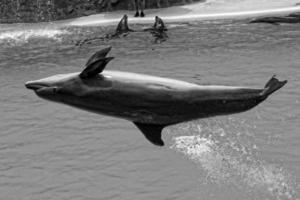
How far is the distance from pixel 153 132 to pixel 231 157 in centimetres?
666

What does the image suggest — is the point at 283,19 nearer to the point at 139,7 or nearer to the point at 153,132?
the point at 139,7

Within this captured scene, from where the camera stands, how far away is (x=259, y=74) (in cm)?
1584

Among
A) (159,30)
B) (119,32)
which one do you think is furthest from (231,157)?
(119,32)

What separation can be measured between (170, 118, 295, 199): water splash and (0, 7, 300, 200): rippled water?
0.02 metres

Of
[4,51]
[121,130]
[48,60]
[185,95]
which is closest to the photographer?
[185,95]

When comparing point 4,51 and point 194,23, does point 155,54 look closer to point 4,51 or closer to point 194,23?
point 194,23

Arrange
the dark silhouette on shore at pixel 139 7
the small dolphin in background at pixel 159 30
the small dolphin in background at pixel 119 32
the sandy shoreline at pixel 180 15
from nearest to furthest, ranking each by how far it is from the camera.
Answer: the small dolphin in background at pixel 159 30, the small dolphin in background at pixel 119 32, the sandy shoreline at pixel 180 15, the dark silhouette on shore at pixel 139 7

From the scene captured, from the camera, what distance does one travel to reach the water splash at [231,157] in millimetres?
9711

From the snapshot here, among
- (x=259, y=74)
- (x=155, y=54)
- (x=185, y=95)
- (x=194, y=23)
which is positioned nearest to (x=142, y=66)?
(x=155, y=54)

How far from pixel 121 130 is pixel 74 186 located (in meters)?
2.75

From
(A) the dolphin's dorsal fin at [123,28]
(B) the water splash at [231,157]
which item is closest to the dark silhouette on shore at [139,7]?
(A) the dolphin's dorsal fin at [123,28]

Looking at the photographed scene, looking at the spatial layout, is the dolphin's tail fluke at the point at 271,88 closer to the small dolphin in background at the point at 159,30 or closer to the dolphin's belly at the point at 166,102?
the dolphin's belly at the point at 166,102

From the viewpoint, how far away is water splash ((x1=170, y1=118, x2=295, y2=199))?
9.71 metres

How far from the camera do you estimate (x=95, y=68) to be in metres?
4.69
